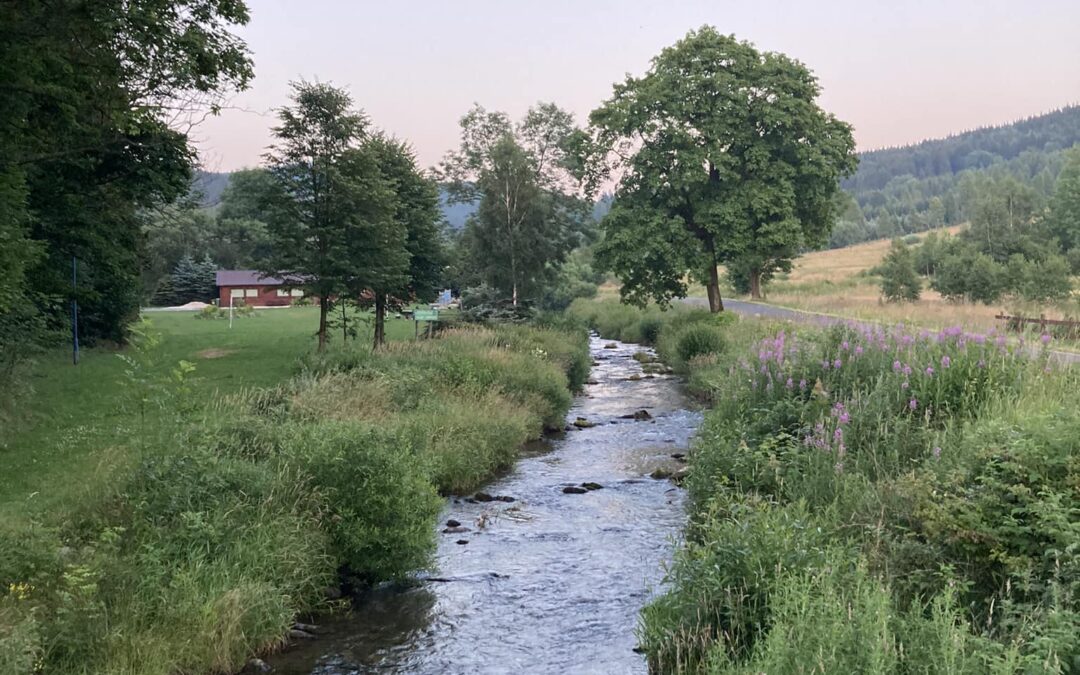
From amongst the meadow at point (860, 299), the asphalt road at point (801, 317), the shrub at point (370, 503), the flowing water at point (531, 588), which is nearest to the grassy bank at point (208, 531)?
the shrub at point (370, 503)

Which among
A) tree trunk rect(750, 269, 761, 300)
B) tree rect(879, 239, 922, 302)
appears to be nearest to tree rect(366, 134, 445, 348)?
tree trunk rect(750, 269, 761, 300)

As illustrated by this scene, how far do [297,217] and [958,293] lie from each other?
36942mm

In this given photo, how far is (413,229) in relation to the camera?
28406 millimetres

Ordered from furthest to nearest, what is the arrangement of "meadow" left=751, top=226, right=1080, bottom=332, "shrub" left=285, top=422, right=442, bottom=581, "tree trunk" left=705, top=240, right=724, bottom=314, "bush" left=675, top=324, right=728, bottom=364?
1. "tree trunk" left=705, top=240, right=724, bottom=314
2. "bush" left=675, top=324, right=728, bottom=364
3. "meadow" left=751, top=226, right=1080, bottom=332
4. "shrub" left=285, top=422, right=442, bottom=581

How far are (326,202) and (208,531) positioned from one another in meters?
15.7

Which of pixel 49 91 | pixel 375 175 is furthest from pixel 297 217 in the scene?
pixel 49 91

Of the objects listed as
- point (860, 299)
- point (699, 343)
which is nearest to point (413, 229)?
point (699, 343)

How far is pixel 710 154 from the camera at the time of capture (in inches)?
1293

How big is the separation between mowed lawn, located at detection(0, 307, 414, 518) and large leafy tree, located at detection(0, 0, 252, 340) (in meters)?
2.60

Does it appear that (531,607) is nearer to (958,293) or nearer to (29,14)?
(29,14)

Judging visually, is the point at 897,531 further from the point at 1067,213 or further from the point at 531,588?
the point at 1067,213

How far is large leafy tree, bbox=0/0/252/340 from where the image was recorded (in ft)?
35.0

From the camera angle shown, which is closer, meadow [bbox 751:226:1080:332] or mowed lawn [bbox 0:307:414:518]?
mowed lawn [bbox 0:307:414:518]

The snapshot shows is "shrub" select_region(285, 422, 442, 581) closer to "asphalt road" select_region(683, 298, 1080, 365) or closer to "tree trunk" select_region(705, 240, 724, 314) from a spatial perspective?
"asphalt road" select_region(683, 298, 1080, 365)
